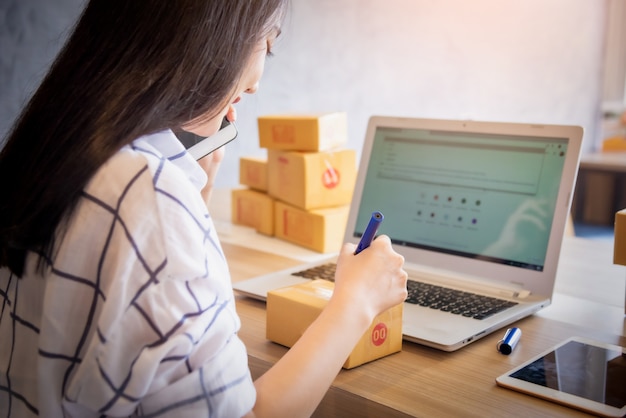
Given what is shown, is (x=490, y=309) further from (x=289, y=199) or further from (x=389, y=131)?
(x=289, y=199)

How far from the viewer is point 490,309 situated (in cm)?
106

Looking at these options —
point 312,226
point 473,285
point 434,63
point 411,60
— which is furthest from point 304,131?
point 434,63

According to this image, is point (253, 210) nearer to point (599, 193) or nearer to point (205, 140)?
point (205, 140)

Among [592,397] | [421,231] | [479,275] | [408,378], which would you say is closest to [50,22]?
[421,231]

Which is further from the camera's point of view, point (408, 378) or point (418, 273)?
point (418, 273)

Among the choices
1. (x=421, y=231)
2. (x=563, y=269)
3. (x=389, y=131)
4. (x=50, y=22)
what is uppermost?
(x=50, y=22)

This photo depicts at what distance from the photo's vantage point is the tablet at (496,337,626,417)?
78 centimetres

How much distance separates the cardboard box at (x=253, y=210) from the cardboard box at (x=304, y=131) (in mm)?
138

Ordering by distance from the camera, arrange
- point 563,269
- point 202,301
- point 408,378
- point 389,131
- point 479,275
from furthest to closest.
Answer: point 563,269 < point 389,131 < point 479,275 < point 408,378 < point 202,301

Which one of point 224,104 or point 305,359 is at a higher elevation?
point 224,104

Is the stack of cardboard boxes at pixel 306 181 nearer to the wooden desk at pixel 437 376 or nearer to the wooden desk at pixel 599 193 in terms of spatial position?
the wooden desk at pixel 437 376

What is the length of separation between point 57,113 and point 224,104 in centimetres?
18

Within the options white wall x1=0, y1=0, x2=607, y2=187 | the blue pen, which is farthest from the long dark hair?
white wall x1=0, y1=0, x2=607, y2=187

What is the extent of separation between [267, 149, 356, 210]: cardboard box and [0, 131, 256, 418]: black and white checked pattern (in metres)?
0.91
